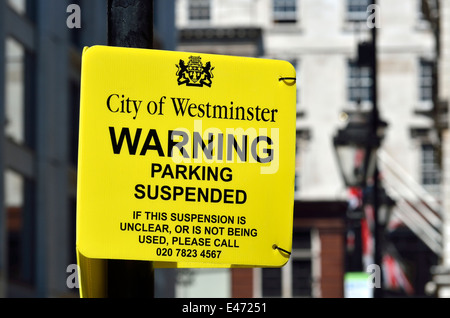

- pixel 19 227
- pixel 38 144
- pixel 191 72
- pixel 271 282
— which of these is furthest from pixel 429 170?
pixel 191 72

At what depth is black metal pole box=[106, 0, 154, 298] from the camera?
4.76 metres

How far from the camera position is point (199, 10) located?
58.8 metres

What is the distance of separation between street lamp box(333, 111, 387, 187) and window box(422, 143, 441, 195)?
36.7 metres

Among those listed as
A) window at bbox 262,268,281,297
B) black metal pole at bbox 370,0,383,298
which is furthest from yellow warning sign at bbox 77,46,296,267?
window at bbox 262,268,281,297

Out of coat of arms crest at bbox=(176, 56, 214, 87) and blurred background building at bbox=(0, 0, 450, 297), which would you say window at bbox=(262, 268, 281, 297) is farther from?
coat of arms crest at bbox=(176, 56, 214, 87)

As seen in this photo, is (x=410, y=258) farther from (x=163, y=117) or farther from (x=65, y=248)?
(x=163, y=117)

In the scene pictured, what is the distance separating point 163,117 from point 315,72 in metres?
55.0

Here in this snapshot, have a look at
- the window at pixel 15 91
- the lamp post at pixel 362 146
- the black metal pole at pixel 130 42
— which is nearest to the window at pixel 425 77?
the window at pixel 15 91

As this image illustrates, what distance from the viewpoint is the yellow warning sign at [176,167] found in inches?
178

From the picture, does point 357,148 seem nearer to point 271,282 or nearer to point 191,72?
point 191,72

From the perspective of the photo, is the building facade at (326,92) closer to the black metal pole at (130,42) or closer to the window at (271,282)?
the window at (271,282)

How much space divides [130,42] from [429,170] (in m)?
53.5

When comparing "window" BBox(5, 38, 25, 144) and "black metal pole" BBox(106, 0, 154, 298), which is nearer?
"black metal pole" BBox(106, 0, 154, 298)
